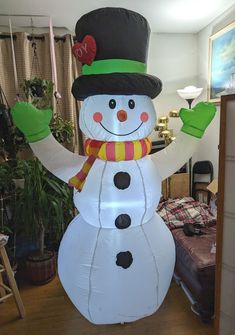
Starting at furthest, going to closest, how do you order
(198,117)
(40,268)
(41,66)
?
(41,66)
(40,268)
(198,117)

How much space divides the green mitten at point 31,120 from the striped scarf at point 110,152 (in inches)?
8.6

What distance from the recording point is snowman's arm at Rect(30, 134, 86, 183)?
1140 mm

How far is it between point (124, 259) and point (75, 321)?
2.72 ft

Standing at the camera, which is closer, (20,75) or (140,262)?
(140,262)

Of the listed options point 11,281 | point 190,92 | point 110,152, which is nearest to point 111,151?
point 110,152

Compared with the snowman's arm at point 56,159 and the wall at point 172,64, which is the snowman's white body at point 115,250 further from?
the wall at point 172,64

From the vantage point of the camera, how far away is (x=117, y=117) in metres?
0.96

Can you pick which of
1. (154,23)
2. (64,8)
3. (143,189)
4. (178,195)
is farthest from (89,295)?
(154,23)

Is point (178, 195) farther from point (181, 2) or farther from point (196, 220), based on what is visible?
point (181, 2)

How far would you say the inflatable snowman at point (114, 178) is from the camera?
3.01ft

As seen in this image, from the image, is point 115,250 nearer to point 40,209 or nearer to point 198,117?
point 198,117

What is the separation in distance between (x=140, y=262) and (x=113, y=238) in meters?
0.15

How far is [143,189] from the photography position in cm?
102

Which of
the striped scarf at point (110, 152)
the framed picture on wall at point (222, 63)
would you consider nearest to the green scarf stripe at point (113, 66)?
the striped scarf at point (110, 152)
